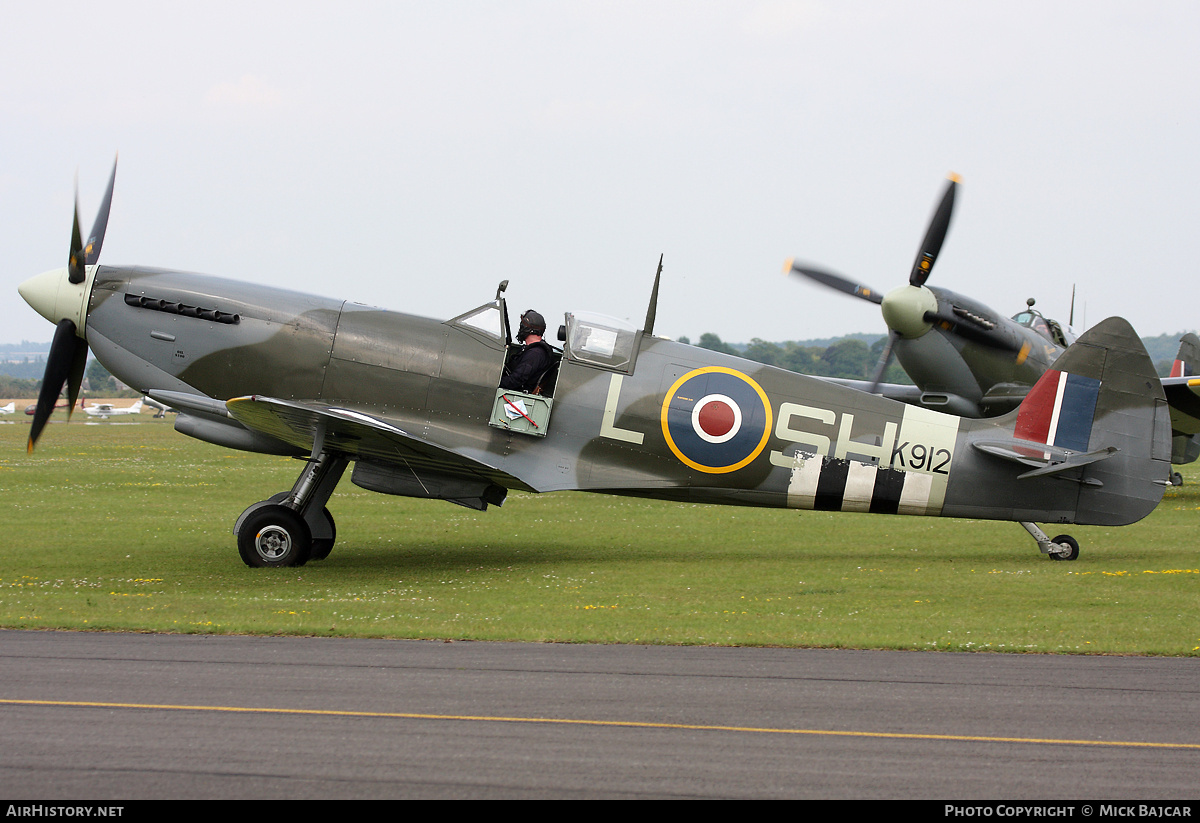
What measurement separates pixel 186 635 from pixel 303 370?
426 centimetres

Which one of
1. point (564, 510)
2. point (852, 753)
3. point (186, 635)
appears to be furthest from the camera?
point (564, 510)

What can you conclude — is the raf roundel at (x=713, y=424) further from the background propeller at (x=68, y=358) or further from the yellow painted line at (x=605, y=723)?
the background propeller at (x=68, y=358)

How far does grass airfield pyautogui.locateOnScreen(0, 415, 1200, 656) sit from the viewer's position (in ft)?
27.5

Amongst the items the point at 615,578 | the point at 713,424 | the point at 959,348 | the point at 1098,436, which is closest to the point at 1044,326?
the point at 959,348

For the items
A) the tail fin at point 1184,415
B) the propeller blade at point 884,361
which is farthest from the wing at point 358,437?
the tail fin at point 1184,415

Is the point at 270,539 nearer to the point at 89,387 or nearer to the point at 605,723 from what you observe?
the point at 605,723

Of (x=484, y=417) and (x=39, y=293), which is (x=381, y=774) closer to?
(x=484, y=417)

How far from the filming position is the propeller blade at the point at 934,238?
16672mm

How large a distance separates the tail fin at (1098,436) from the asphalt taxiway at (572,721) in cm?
468

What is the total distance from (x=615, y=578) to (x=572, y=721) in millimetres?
5342

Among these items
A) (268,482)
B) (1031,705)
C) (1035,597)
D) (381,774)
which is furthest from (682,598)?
(268,482)

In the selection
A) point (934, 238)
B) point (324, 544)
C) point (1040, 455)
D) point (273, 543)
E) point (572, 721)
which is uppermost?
point (934, 238)

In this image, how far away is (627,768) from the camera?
16.3 ft

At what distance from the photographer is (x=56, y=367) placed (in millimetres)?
12156
